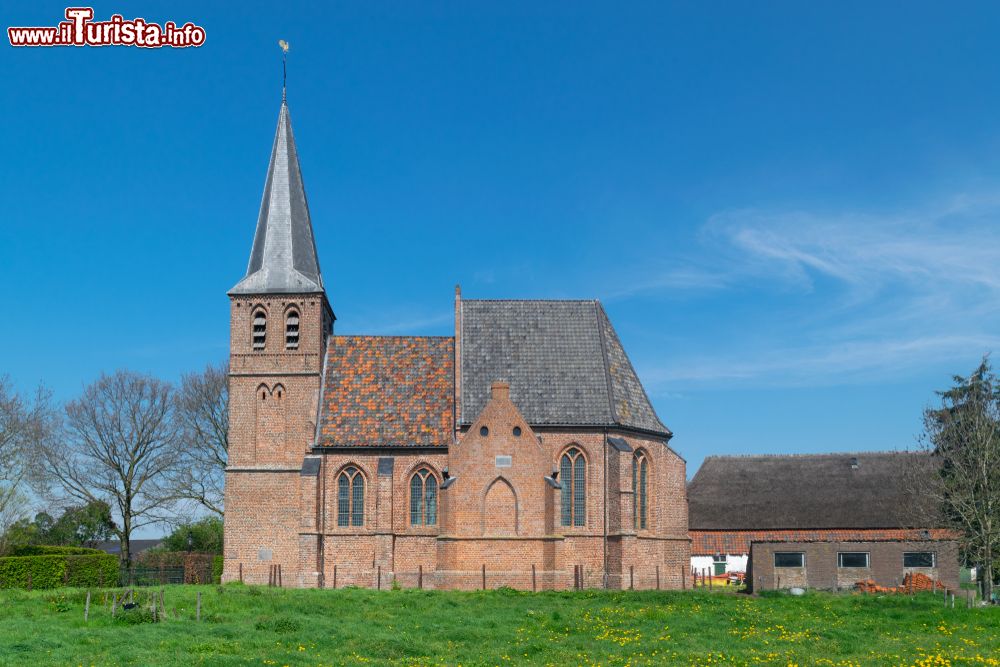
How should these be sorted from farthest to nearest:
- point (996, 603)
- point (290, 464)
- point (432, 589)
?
point (290, 464) → point (432, 589) → point (996, 603)

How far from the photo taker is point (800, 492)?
2148 inches

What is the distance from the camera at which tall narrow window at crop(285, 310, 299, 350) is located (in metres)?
44.5

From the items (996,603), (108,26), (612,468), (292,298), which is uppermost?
(108,26)

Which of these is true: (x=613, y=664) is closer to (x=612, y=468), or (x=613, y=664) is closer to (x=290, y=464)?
(x=612, y=468)

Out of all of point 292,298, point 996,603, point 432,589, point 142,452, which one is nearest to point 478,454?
point 432,589

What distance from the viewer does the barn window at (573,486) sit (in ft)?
138

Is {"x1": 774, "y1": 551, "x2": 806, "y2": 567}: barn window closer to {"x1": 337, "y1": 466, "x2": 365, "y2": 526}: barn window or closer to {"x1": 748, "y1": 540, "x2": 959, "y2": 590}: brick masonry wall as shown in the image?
{"x1": 748, "y1": 540, "x2": 959, "y2": 590}: brick masonry wall

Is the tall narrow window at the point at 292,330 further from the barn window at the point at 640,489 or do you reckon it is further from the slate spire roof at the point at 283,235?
the barn window at the point at 640,489

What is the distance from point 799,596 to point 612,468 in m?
8.88

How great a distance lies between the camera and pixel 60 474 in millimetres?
56000

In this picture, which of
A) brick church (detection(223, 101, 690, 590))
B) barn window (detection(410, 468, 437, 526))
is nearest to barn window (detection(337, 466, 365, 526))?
brick church (detection(223, 101, 690, 590))

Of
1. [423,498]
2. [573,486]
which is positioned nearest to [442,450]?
[423,498]

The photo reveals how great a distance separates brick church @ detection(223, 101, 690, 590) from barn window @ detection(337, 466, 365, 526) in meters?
0.06

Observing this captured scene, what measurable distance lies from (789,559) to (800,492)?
797 centimetres
